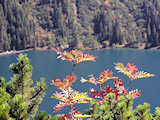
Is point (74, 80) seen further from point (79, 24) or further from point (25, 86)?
point (79, 24)

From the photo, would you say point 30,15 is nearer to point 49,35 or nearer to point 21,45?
point 49,35

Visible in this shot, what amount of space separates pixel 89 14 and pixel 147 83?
121582 mm

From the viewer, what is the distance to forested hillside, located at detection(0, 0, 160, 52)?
5123 inches

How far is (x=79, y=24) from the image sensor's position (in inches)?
6137

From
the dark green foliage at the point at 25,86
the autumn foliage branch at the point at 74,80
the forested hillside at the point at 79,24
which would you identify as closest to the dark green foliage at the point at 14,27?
the forested hillside at the point at 79,24

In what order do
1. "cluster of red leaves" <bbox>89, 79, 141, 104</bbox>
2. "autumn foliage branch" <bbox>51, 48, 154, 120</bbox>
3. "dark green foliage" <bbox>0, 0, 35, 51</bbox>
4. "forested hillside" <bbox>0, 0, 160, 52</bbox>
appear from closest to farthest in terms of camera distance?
"autumn foliage branch" <bbox>51, 48, 154, 120</bbox> < "cluster of red leaves" <bbox>89, 79, 141, 104</bbox> < "dark green foliage" <bbox>0, 0, 35, 51</bbox> < "forested hillside" <bbox>0, 0, 160, 52</bbox>

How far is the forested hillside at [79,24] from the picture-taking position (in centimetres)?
13012

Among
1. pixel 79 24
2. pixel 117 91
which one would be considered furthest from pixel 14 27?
pixel 117 91

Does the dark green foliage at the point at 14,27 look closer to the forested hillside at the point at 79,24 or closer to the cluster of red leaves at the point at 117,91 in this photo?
the forested hillside at the point at 79,24

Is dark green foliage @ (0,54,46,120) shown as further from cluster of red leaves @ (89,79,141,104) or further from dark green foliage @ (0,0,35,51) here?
dark green foliage @ (0,0,35,51)

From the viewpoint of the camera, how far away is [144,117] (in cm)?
735

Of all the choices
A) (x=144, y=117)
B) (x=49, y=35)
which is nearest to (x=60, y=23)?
(x=49, y=35)

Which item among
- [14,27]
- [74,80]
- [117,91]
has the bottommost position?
[117,91]

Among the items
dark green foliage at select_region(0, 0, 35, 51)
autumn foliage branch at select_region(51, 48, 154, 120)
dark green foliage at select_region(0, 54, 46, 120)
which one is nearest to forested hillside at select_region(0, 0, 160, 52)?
dark green foliage at select_region(0, 0, 35, 51)
